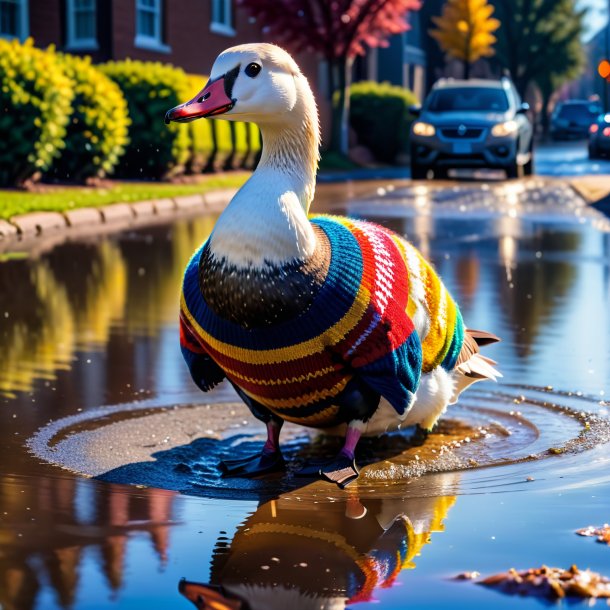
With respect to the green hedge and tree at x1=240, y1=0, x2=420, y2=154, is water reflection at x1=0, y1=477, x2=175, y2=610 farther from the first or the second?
tree at x1=240, y1=0, x2=420, y2=154

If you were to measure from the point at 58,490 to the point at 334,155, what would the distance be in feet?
90.3

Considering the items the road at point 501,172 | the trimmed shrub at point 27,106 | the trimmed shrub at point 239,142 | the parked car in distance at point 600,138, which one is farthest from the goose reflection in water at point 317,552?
the parked car in distance at point 600,138

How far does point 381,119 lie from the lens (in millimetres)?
35000

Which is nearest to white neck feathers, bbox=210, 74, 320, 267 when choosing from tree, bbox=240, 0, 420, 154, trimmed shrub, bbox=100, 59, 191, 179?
trimmed shrub, bbox=100, 59, 191, 179

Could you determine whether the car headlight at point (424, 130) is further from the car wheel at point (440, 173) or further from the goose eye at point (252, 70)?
the goose eye at point (252, 70)

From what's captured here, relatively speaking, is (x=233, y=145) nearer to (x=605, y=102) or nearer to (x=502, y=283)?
(x=502, y=283)

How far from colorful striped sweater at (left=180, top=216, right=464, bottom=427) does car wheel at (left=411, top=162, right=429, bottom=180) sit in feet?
68.4

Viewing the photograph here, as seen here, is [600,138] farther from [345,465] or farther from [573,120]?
[345,465]

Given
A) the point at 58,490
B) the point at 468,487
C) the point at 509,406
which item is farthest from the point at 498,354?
the point at 58,490

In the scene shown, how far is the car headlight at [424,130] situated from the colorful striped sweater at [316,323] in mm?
20257

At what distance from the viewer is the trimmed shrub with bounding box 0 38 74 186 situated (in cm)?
1770

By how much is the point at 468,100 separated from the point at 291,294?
893 inches

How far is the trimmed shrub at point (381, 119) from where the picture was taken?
115 ft

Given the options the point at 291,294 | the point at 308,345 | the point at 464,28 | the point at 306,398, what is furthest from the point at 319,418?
the point at 464,28
